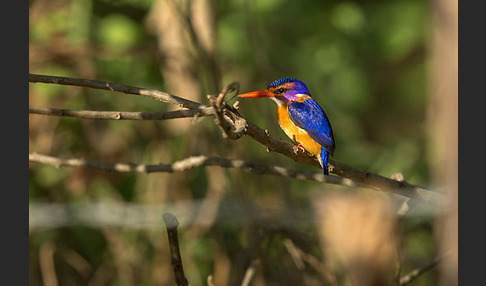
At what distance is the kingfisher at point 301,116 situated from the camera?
7.86ft

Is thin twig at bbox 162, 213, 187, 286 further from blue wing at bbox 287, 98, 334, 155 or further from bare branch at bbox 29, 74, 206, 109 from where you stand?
blue wing at bbox 287, 98, 334, 155

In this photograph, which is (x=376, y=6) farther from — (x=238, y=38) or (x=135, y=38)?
(x=135, y=38)

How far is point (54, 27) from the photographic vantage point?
4109 millimetres

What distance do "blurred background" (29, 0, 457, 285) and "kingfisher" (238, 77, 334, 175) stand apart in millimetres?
677

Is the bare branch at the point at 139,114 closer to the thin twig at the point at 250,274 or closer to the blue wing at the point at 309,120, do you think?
the thin twig at the point at 250,274

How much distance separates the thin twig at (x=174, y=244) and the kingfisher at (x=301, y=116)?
0.79 meters

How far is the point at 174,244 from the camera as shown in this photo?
67.8 inches

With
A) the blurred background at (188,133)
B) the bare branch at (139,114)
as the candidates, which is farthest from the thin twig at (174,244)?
the blurred background at (188,133)

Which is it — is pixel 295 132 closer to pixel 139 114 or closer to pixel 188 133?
pixel 139 114

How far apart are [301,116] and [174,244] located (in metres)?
0.94

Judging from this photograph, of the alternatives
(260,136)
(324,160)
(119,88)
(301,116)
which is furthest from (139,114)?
(301,116)

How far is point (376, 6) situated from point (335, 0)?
362 millimetres

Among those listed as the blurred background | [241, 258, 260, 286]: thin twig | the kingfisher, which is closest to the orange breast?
the kingfisher

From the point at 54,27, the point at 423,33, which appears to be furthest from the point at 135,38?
the point at 423,33
